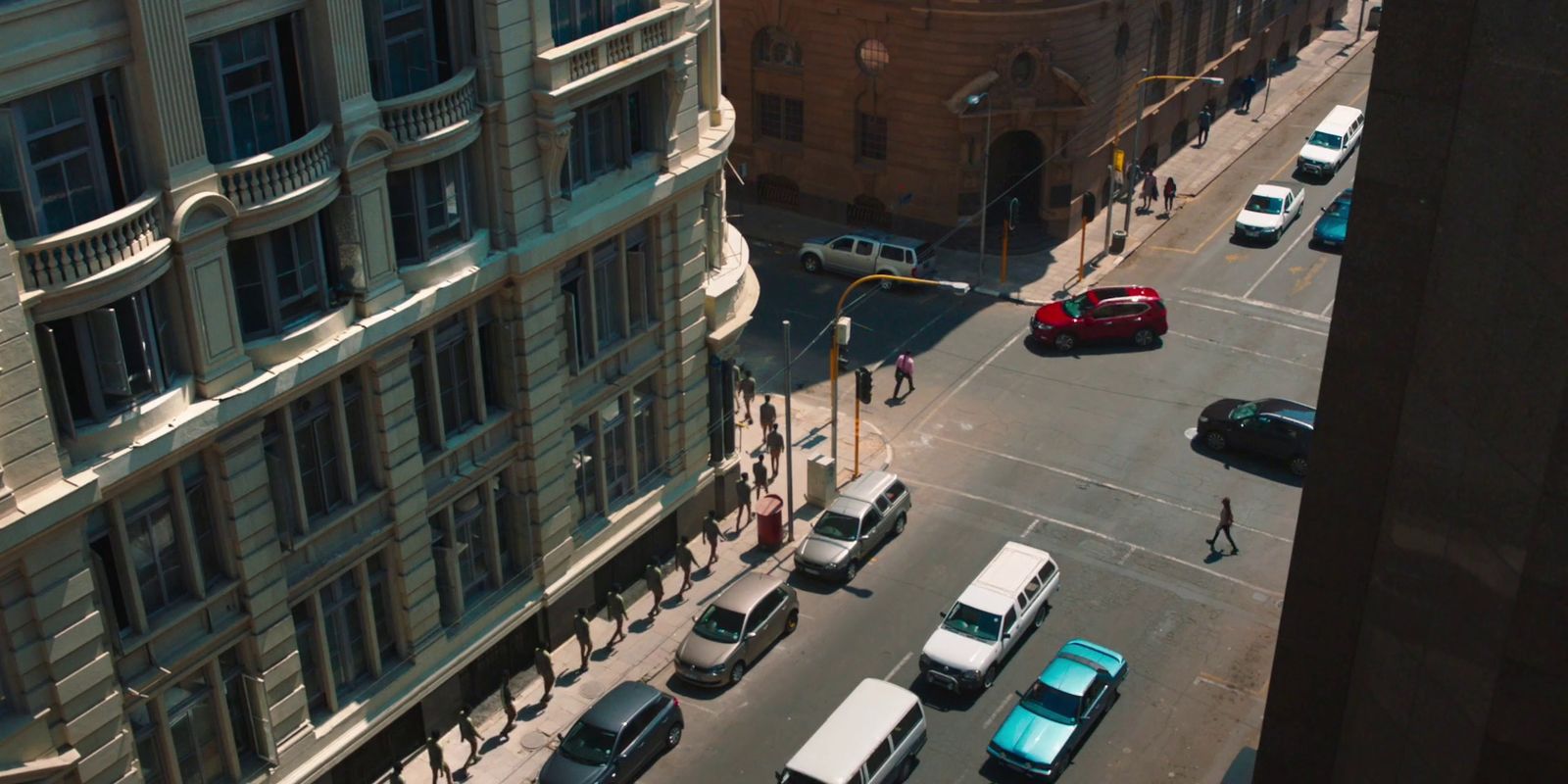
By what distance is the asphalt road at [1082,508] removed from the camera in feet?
140

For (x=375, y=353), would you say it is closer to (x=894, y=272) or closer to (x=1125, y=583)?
(x=1125, y=583)

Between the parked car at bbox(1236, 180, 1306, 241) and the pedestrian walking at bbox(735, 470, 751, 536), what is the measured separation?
28.9 meters

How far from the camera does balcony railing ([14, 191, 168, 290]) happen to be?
93.2 ft

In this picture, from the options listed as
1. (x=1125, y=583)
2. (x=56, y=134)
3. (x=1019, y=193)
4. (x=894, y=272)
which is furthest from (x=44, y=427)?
(x=1019, y=193)

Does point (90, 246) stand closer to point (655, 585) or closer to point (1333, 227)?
point (655, 585)

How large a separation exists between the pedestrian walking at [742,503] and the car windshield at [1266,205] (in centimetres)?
3032

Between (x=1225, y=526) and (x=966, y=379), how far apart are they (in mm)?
12900

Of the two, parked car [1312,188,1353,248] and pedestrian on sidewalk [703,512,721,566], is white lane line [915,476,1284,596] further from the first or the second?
parked car [1312,188,1353,248]

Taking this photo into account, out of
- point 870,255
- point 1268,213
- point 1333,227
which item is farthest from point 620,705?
point 1333,227

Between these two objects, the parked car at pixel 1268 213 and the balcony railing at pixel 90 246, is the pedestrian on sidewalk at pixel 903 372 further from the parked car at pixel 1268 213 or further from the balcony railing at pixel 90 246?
the balcony railing at pixel 90 246

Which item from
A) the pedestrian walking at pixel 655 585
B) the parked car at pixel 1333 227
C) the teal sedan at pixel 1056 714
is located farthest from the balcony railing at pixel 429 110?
the parked car at pixel 1333 227

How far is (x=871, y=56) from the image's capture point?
6825 cm

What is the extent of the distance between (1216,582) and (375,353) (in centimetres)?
2512

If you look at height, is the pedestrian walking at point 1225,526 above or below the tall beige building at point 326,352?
below
